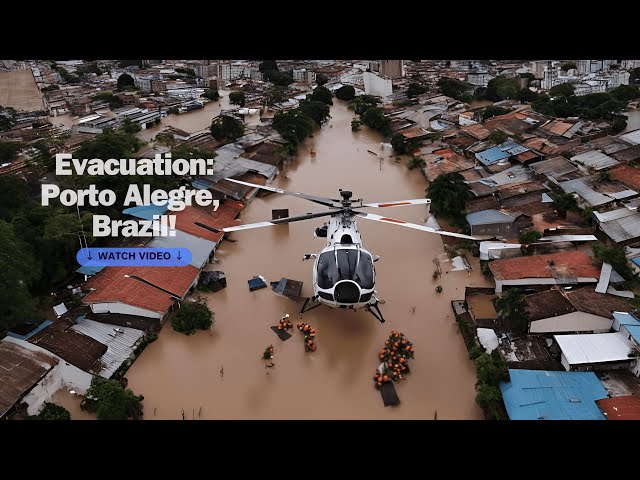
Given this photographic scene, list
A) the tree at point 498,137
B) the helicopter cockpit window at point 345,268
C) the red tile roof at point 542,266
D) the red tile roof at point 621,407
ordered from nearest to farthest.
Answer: the red tile roof at point 621,407
the helicopter cockpit window at point 345,268
the red tile roof at point 542,266
the tree at point 498,137

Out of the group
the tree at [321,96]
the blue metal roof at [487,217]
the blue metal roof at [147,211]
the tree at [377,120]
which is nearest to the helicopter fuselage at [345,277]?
the blue metal roof at [487,217]

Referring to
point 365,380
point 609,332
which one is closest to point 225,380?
point 365,380

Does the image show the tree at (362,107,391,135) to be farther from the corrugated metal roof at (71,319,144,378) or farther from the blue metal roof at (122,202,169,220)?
the corrugated metal roof at (71,319,144,378)

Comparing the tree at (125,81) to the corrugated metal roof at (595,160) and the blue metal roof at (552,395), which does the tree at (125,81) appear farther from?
the blue metal roof at (552,395)

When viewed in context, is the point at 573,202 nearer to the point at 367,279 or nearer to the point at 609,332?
the point at 609,332

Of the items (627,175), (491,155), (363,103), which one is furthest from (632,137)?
(363,103)

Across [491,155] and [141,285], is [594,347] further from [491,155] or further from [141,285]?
[491,155]
